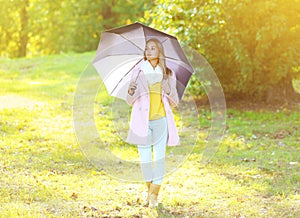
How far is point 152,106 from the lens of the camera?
594cm

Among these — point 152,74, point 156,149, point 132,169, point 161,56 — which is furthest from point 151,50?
point 132,169

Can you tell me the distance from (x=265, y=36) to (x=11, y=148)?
5.46 m

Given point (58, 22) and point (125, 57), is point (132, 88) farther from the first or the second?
point (58, 22)

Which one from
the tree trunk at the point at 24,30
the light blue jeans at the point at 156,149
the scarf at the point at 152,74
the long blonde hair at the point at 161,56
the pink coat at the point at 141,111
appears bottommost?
the light blue jeans at the point at 156,149

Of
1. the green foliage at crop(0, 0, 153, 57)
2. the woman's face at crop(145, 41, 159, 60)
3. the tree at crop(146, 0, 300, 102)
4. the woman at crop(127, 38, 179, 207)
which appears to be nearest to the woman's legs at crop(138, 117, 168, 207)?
the woman at crop(127, 38, 179, 207)

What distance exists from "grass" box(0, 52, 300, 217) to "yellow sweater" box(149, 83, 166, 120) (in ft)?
3.44

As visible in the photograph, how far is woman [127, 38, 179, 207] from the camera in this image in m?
5.90

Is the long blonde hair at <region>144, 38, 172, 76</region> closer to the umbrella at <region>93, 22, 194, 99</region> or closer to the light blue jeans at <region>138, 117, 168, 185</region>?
the umbrella at <region>93, 22, 194, 99</region>

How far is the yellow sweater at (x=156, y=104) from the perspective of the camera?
234 inches

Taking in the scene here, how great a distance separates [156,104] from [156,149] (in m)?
0.50

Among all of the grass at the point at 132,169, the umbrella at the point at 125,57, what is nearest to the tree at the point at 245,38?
the grass at the point at 132,169

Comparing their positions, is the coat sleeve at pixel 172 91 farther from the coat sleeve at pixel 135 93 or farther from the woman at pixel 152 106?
the coat sleeve at pixel 135 93

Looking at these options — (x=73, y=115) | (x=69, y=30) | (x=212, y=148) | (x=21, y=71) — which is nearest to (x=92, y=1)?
(x=69, y=30)

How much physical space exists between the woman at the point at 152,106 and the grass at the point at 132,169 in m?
0.65
